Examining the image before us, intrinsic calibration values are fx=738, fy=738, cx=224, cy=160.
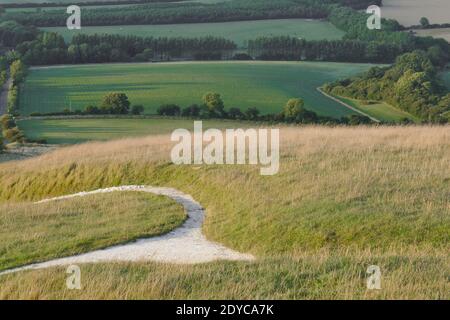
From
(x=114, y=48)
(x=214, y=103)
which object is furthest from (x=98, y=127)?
(x=114, y=48)

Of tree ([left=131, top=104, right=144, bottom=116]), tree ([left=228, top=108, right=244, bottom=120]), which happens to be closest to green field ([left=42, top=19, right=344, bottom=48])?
tree ([left=228, top=108, right=244, bottom=120])

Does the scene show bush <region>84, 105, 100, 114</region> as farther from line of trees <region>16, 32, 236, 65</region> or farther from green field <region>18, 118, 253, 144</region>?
line of trees <region>16, 32, 236, 65</region>

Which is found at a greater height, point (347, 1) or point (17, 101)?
point (347, 1)

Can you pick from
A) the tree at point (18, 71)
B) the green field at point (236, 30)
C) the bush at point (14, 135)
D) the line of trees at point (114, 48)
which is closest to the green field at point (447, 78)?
the green field at point (236, 30)
